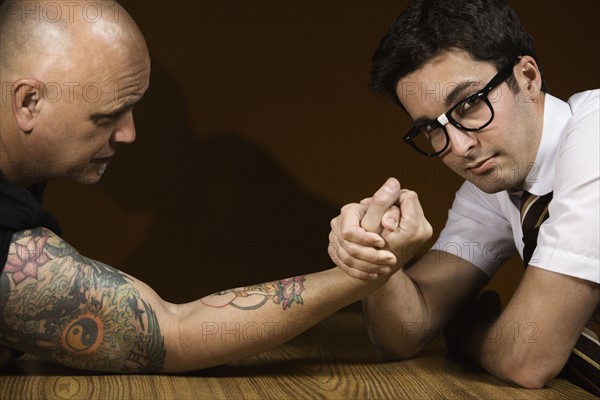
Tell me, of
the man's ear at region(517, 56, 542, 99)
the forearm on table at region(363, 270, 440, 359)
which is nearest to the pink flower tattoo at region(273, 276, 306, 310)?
the forearm on table at region(363, 270, 440, 359)

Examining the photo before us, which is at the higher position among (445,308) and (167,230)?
(445,308)

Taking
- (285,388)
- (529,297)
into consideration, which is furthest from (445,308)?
(285,388)

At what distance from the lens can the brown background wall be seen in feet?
9.20

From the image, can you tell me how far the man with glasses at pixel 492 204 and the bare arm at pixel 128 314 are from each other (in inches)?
6.0

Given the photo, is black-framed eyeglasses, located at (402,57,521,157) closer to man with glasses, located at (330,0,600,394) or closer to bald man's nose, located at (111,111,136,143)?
man with glasses, located at (330,0,600,394)

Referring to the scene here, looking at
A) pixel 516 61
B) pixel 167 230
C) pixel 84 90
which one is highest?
pixel 516 61

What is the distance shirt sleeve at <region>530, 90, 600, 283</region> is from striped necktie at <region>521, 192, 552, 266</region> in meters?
0.16

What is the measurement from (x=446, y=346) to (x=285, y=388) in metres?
0.65

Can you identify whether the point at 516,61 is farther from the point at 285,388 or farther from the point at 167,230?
the point at 167,230

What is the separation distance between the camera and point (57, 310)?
1.73m

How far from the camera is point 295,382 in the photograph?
6.22 feet

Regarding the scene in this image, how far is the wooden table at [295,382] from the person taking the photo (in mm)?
1774

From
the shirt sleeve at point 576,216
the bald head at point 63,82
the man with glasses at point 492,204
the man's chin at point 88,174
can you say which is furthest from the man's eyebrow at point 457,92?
the man's chin at point 88,174

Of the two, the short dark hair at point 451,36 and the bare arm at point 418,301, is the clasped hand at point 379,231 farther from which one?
the short dark hair at point 451,36
